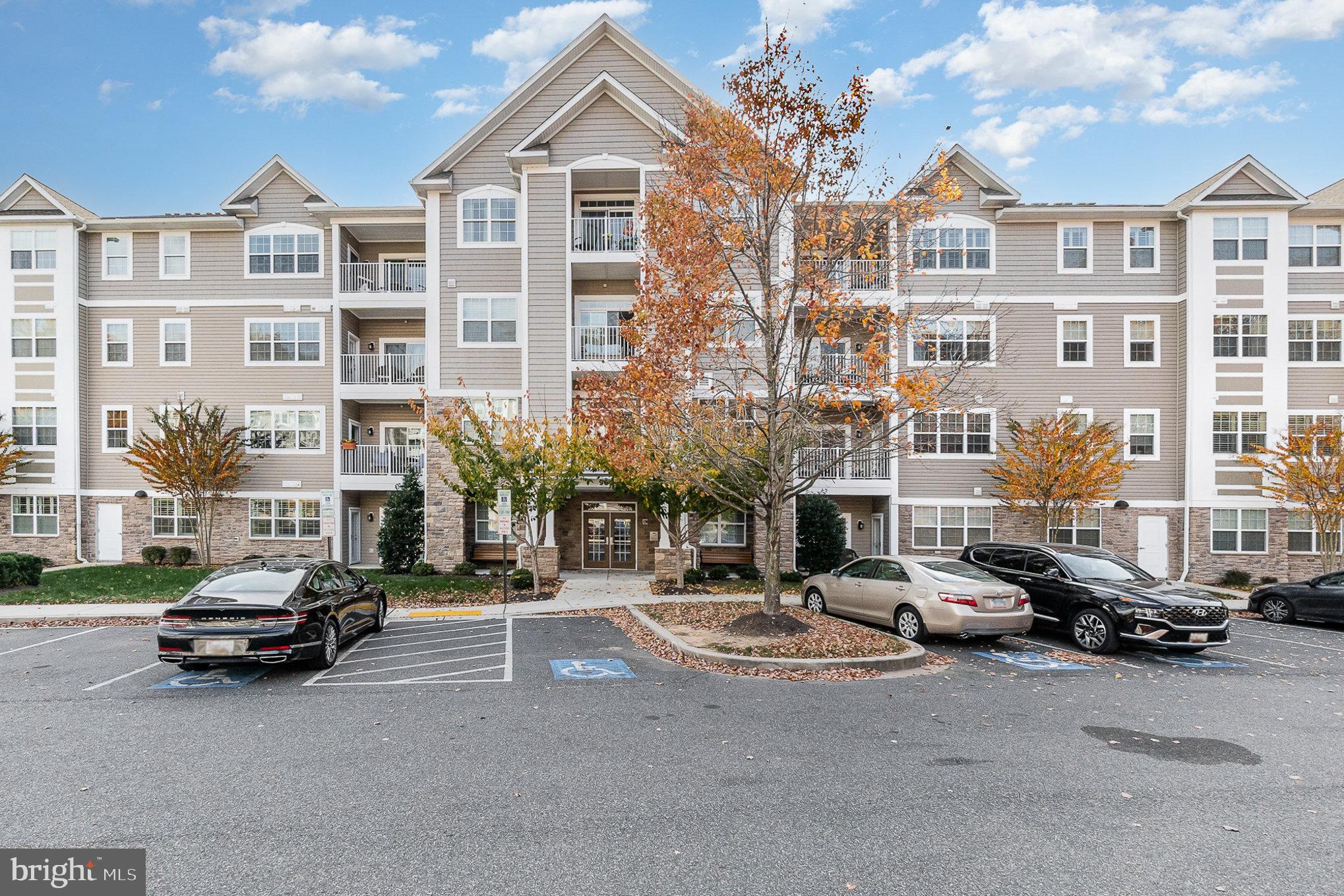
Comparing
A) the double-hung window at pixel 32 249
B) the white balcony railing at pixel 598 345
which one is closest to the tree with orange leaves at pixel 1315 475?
the white balcony railing at pixel 598 345

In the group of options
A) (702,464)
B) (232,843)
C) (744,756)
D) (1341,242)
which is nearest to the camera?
(232,843)

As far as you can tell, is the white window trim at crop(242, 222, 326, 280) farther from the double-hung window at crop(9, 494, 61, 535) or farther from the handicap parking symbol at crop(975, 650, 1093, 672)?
the handicap parking symbol at crop(975, 650, 1093, 672)

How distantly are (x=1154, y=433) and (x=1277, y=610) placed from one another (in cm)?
750

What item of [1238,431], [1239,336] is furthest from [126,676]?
[1239,336]

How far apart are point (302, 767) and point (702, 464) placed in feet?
34.0

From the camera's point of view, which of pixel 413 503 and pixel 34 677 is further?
pixel 413 503

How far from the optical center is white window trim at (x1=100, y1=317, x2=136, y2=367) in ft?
74.8

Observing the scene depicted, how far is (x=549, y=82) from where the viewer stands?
20.9 meters

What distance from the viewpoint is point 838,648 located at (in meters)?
9.86

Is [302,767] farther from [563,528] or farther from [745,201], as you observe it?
[563,528]

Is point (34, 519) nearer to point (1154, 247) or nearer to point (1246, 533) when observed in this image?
point (1154, 247)

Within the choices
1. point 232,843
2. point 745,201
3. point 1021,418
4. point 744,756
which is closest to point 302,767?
point 232,843

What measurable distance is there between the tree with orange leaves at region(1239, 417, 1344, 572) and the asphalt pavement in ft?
42.1

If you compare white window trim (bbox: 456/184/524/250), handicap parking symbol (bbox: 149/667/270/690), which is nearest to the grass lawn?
handicap parking symbol (bbox: 149/667/270/690)
